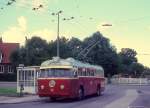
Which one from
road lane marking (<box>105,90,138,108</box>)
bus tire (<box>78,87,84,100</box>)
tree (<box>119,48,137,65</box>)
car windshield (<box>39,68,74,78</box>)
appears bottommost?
A: road lane marking (<box>105,90,138,108</box>)

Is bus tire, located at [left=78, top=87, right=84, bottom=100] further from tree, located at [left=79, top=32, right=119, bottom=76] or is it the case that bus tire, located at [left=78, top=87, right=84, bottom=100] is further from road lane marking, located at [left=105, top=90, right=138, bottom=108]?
tree, located at [left=79, top=32, right=119, bottom=76]

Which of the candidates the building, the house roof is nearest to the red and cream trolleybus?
the building

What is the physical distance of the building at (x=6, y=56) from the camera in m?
109

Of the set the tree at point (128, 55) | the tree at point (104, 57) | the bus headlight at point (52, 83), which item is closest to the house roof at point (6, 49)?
the tree at point (104, 57)

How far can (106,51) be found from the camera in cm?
11075

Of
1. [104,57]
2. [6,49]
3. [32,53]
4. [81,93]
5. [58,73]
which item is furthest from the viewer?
[6,49]

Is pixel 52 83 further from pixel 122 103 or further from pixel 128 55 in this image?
pixel 128 55

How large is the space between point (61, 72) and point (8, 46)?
264 feet

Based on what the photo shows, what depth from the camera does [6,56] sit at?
112 m

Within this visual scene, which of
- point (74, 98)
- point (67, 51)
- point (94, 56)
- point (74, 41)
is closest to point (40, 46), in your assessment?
point (67, 51)

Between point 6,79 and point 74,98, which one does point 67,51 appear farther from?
point 74,98

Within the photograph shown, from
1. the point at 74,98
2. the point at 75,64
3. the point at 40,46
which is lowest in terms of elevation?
the point at 74,98

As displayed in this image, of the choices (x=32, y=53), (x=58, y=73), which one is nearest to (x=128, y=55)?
(x=32, y=53)

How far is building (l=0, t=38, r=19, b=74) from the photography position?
356 ft
